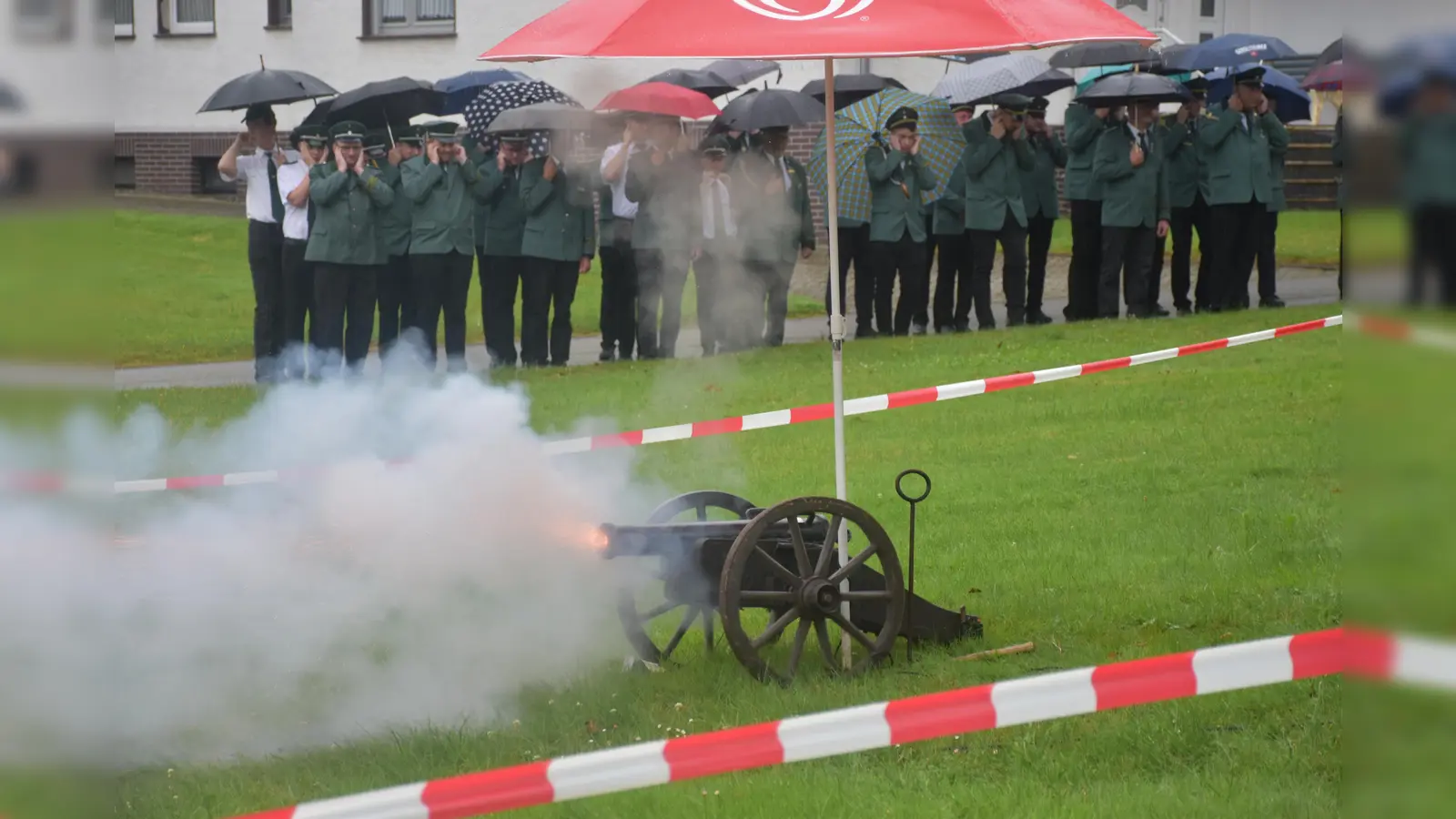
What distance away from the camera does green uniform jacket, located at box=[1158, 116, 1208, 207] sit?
17.6m

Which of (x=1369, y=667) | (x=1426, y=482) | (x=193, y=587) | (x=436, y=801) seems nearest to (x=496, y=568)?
(x=193, y=587)

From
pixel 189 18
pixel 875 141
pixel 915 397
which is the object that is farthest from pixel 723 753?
pixel 189 18

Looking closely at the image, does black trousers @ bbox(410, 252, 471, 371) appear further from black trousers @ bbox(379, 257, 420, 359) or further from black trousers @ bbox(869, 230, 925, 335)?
black trousers @ bbox(869, 230, 925, 335)

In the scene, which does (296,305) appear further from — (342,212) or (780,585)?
(780,585)

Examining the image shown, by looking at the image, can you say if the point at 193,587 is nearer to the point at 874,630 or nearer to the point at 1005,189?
the point at 874,630

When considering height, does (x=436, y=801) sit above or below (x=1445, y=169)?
below

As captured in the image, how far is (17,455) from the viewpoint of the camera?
337 cm

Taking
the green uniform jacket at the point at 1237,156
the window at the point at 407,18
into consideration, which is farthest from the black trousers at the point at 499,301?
the window at the point at 407,18

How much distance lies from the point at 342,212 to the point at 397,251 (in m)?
0.88

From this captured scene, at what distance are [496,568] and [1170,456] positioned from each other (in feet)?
16.9

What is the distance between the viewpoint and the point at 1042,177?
58.1 feet

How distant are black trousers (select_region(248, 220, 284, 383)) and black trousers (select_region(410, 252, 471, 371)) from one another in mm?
1158

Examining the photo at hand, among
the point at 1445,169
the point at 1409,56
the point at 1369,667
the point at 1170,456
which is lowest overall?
the point at 1170,456

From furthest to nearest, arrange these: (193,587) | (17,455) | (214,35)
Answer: (214,35)
(193,587)
(17,455)
